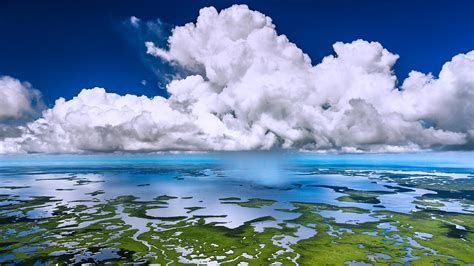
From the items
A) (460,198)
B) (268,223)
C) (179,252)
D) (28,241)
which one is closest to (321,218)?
(268,223)

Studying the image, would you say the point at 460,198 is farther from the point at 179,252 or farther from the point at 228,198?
the point at 179,252

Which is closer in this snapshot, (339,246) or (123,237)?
(339,246)

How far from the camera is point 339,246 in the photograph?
302 feet

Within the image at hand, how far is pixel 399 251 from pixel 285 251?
27904 millimetres

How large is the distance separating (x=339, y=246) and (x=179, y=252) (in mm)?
40705

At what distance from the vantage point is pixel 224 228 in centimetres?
11544

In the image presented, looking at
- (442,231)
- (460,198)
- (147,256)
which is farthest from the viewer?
(460,198)

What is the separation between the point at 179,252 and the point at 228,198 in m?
114

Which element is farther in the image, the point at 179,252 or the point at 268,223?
the point at 268,223

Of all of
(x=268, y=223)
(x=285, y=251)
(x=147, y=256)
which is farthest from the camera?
(x=268, y=223)

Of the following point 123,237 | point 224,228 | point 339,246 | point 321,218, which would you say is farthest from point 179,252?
point 321,218

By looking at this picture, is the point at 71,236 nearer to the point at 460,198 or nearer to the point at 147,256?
the point at 147,256

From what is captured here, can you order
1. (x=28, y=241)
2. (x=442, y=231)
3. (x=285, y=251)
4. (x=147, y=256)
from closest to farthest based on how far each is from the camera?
(x=147, y=256) → (x=285, y=251) → (x=28, y=241) → (x=442, y=231)

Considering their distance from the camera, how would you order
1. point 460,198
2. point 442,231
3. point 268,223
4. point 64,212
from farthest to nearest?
1. point 460,198
2. point 64,212
3. point 268,223
4. point 442,231
